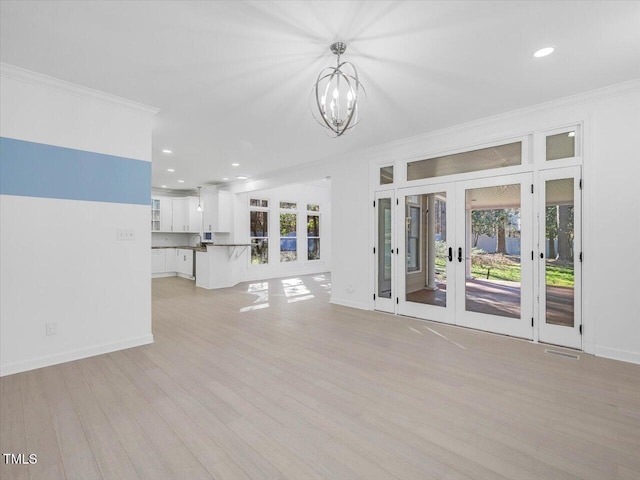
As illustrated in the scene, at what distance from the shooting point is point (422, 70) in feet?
9.37

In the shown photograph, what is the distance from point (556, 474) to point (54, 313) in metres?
4.19

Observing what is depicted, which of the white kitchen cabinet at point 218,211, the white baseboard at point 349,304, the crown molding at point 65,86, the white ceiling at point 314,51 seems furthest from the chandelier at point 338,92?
the white kitchen cabinet at point 218,211

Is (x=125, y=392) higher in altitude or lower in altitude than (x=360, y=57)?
lower

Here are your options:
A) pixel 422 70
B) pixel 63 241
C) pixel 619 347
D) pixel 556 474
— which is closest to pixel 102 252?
pixel 63 241

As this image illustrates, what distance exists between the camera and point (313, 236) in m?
10.5

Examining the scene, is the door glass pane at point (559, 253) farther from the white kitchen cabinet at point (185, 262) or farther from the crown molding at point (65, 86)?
the white kitchen cabinet at point (185, 262)

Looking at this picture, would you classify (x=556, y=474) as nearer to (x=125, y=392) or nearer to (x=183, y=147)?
(x=125, y=392)

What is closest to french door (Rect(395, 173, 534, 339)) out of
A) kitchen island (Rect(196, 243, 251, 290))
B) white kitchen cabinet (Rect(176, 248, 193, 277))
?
kitchen island (Rect(196, 243, 251, 290))

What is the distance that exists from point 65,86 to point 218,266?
5.24m

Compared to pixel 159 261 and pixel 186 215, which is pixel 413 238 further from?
pixel 159 261

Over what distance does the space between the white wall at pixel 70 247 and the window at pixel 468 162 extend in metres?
3.81

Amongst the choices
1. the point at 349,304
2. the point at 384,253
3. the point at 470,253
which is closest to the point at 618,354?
the point at 470,253

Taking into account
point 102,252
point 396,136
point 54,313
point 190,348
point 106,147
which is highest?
point 396,136

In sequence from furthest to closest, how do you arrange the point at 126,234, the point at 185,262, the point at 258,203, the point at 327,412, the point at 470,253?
the point at 185,262 → the point at 258,203 → the point at 470,253 → the point at 126,234 → the point at 327,412
